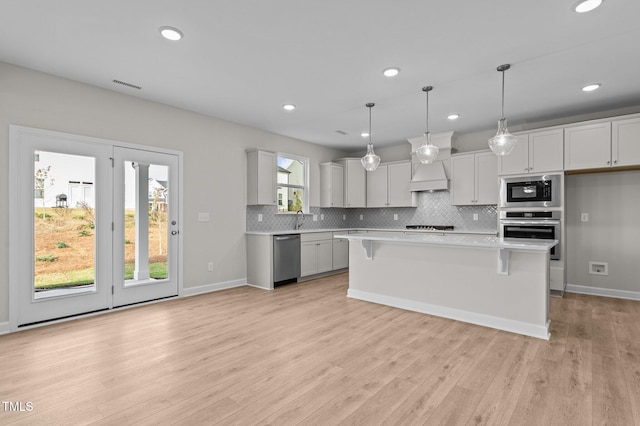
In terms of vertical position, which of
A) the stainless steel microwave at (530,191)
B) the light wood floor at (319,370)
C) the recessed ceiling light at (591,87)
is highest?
the recessed ceiling light at (591,87)

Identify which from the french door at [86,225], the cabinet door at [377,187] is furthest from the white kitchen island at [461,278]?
the french door at [86,225]

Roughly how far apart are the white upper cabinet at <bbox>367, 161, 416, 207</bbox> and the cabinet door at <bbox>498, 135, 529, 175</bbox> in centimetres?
184

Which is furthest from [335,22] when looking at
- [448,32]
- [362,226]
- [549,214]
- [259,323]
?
[362,226]

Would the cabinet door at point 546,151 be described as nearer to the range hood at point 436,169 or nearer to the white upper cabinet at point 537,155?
the white upper cabinet at point 537,155

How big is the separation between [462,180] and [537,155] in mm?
A: 1212

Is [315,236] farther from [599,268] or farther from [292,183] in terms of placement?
[599,268]

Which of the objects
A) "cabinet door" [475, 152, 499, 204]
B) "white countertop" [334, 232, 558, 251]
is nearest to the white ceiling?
"cabinet door" [475, 152, 499, 204]

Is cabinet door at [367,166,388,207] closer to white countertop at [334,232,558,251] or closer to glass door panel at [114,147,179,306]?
white countertop at [334,232,558,251]

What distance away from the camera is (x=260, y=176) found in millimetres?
5359

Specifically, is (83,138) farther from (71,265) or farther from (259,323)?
(259,323)

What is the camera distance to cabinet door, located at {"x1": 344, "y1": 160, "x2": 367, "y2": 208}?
7.08 meters

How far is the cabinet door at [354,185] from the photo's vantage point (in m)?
7.08

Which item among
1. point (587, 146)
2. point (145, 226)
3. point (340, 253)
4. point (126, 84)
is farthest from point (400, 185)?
point (126, 84)

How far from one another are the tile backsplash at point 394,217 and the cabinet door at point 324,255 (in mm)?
763
